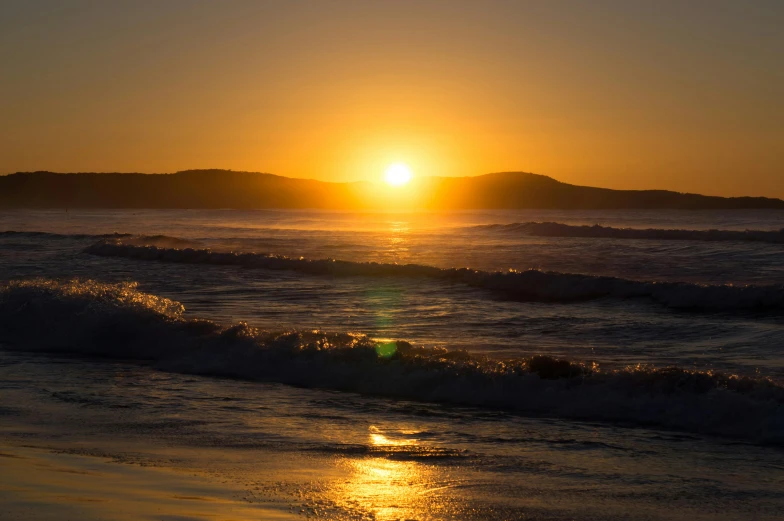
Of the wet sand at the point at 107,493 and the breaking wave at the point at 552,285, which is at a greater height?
the breaking wave at the point at 552,285

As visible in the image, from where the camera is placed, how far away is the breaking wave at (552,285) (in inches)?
712

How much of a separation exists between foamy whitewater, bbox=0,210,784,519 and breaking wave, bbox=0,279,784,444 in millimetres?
31

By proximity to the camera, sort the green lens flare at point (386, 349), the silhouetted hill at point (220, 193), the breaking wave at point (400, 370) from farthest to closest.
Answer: the silhouetted hill at point (220, 193)
the green lens flare at point (386, 349)
the breaking wave at point (400, 370)

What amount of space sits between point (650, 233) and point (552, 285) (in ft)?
106

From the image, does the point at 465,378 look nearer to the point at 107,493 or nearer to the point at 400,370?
the point at 400,370

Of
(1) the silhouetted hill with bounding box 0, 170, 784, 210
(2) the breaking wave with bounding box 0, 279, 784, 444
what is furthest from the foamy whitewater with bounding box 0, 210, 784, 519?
(1) the silhouetted hill with bounding box 0, 170, 784, 210

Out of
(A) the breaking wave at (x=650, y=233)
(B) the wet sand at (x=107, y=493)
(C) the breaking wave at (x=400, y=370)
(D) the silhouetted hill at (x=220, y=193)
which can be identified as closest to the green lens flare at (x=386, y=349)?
(C) the breaking wave at (x=400, y=370)

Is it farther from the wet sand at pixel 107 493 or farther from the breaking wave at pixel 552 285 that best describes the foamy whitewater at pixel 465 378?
the wet sand at pixel 107 493

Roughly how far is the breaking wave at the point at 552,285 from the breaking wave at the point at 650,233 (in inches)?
927

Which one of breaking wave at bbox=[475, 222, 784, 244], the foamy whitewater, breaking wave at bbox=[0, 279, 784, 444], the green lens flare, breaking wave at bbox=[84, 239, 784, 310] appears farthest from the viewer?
breaking wave at bbox=[475, 222, 784, 244]

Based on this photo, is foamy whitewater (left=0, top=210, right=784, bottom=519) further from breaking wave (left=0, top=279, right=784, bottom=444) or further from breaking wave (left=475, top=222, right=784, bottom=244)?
breaking wave (left=475, top=222, right=784, bottom=244)

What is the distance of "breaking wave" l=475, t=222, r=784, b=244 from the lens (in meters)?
43.7

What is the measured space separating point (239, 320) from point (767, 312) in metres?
10.4

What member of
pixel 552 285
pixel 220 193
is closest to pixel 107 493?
pixel 552 285
